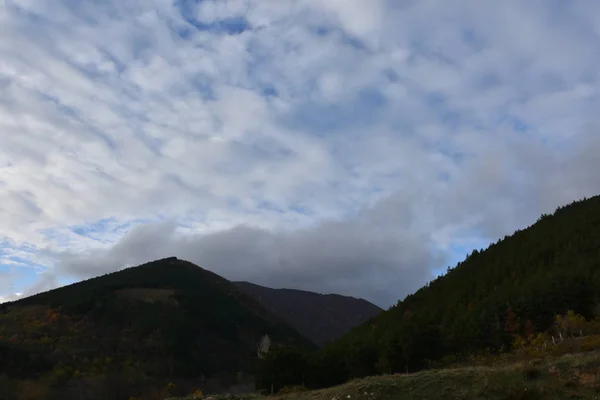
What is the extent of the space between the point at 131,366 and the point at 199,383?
18425 millimetres

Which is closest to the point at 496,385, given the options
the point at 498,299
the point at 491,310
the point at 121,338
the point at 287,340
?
the point at 491,310

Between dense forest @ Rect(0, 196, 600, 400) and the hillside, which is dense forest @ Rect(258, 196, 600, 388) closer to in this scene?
dense forest @ Rect(0, 196, 600, 400)

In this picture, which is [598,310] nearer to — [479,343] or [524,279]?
[479,343]

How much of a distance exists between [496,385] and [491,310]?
213ft

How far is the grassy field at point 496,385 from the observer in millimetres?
19109

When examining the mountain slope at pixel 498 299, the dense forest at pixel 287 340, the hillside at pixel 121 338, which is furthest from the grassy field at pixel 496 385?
the hillside at pixel 121 338

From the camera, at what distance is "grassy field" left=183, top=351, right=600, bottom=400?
1911cm

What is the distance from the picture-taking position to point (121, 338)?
6043 inches

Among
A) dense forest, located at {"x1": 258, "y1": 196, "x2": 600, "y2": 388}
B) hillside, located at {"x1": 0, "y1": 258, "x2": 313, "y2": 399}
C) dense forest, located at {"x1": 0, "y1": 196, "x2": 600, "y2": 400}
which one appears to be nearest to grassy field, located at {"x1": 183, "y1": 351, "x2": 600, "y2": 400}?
dense forest, located at {"x1": 0, "y1": 196, "x2": 600, "y2": 400}

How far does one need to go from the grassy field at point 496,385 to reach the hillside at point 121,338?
96.8 m

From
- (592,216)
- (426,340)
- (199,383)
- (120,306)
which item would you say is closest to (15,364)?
(199,383)

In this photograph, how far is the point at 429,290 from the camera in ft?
431

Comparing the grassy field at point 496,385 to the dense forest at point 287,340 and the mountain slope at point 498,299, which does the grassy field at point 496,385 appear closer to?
the dense forest at point 287,340

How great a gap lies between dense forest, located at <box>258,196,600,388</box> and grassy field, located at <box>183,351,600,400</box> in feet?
120
